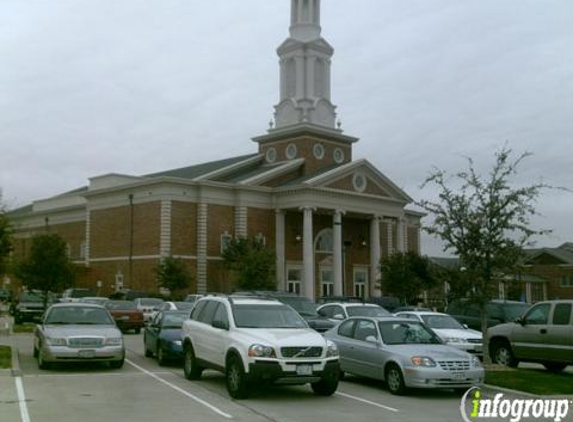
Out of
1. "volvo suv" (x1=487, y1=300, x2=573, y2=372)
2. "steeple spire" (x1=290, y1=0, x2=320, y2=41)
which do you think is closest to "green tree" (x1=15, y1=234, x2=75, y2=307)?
"volvo suv" (x1=487, y1=300, x2=573, y2=372)

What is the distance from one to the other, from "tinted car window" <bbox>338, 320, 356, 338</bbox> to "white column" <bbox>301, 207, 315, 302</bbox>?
4377 cm

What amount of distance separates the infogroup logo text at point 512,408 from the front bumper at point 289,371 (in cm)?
248

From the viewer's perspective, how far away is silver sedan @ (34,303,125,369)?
17391mm

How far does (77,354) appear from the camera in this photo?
1739cm

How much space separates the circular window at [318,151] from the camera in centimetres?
6738

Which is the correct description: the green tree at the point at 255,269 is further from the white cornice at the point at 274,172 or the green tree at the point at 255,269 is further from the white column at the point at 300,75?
the white column at the point at 300,75

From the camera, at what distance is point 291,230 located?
2552 inches

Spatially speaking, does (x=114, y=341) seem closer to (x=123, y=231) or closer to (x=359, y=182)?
(x=123, y=231)

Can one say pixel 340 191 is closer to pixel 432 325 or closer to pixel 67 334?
pixel 432 325

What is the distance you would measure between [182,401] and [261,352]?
158 centimetres

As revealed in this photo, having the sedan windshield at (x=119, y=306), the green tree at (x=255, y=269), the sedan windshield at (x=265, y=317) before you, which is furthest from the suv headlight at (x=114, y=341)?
the green tree at (x=255, y=269)

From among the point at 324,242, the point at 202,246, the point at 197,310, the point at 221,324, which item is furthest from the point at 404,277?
the point at 221,324

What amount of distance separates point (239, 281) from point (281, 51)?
26600mm

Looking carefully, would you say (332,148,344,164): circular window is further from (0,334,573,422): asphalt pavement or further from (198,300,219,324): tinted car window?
(198,300,219,324): tinted car window
